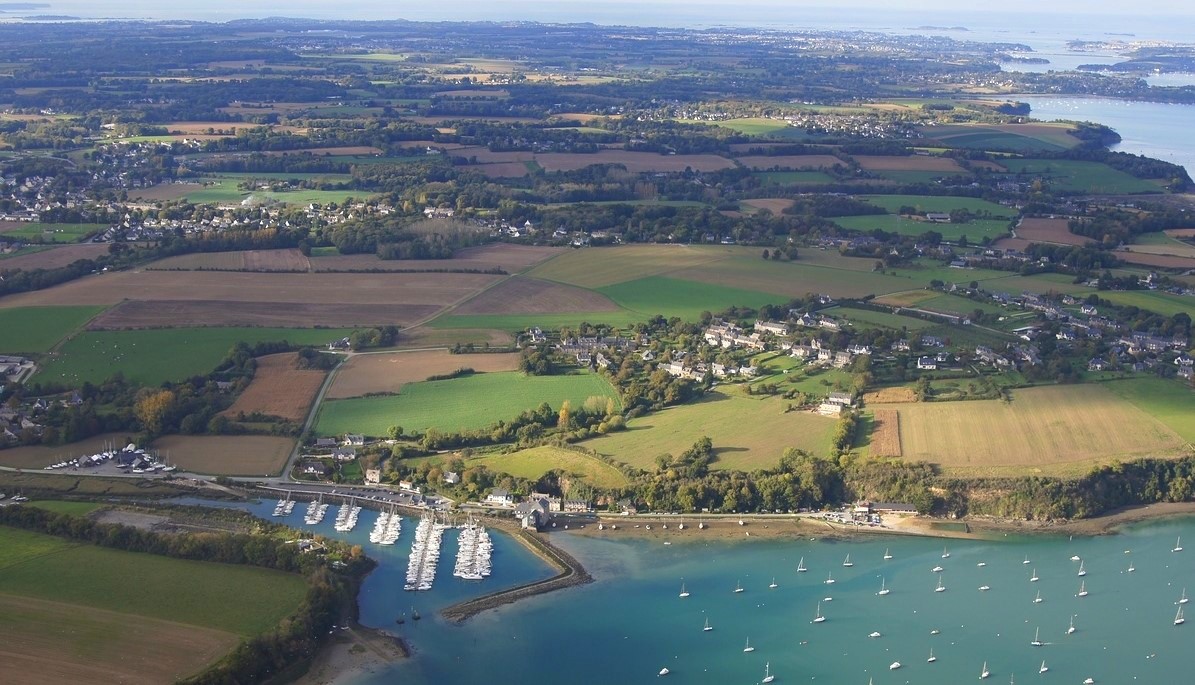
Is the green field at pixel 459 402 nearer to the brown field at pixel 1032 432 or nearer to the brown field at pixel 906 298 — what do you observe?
the brown field at pixel 1032 432

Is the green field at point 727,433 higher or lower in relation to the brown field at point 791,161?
lower

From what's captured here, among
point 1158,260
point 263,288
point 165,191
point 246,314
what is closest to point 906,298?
point 1158,260

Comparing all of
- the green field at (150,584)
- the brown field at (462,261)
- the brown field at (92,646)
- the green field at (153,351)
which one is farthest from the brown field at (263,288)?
the brown field at (92,646)

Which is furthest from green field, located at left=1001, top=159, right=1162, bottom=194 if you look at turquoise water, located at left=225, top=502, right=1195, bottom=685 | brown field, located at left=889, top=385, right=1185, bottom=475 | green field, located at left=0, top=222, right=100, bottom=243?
→ green field, located at left=0, top=222, right=100, bottom=243

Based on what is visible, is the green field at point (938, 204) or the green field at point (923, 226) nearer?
the green field at point (923, 226)

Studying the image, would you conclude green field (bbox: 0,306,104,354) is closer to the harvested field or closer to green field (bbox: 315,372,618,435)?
the harvested field

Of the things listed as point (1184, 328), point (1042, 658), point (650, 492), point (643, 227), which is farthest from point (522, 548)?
point (643, 227)

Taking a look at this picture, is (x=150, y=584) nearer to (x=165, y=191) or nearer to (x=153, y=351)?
(x=153, y=351)
